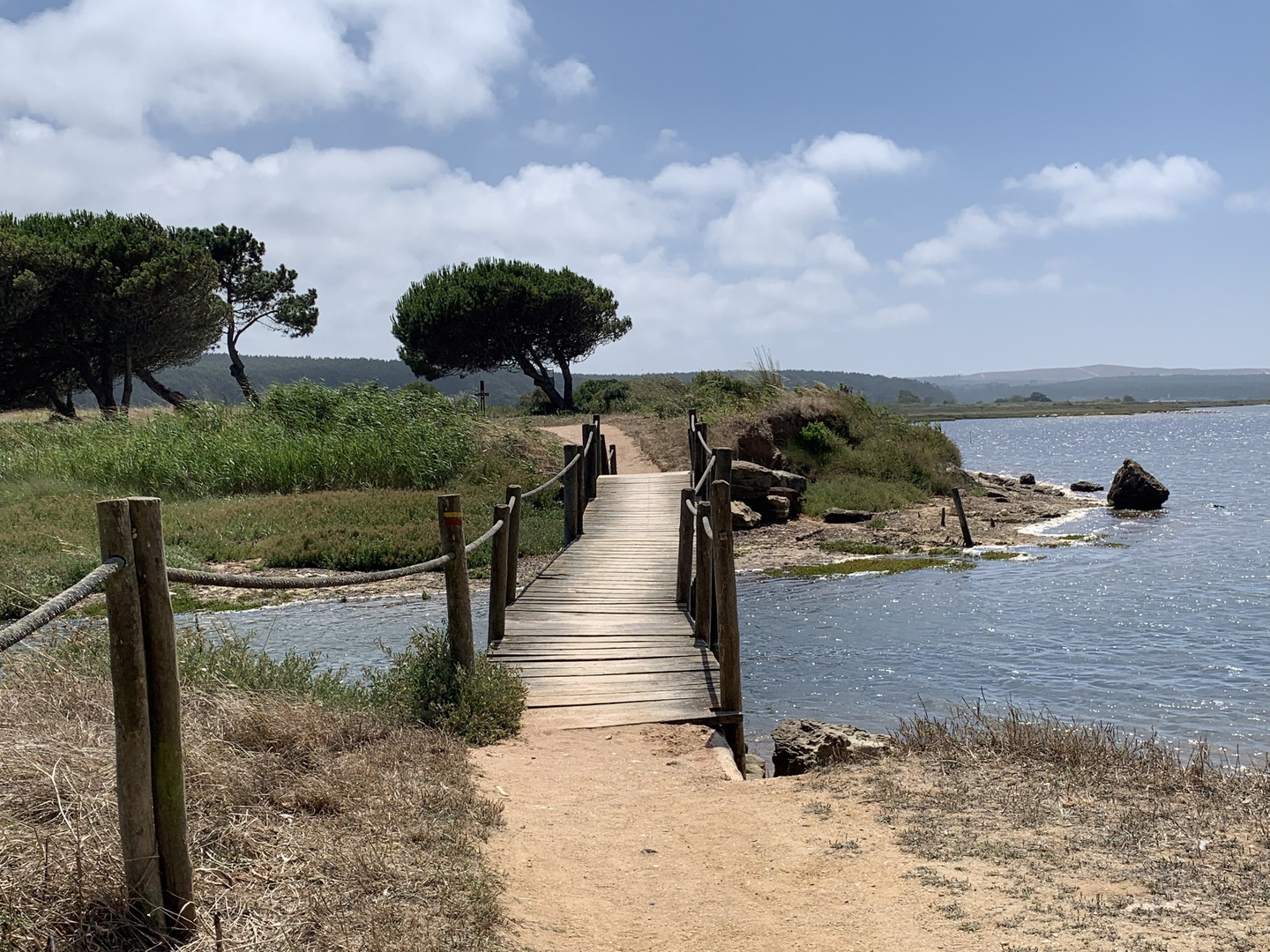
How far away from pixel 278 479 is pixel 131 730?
20782 millimetres

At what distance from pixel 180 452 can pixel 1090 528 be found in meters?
22.5

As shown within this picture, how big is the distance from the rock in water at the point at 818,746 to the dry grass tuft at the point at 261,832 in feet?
9.54

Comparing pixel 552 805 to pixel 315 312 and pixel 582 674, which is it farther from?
pixel 315 312

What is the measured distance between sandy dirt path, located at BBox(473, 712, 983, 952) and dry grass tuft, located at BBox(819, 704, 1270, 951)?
26cm

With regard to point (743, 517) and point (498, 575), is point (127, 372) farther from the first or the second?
point (498, 575)

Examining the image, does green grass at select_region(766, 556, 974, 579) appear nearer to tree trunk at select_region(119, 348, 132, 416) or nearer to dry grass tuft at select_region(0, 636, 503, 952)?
dry grass tuft at select_region(0, 636, 503, 952)

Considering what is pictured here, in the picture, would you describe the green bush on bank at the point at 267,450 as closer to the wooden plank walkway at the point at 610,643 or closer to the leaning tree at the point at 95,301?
the wooden plank walkway at the point at 610,643

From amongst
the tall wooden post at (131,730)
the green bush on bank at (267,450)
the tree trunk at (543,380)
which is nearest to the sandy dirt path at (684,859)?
the tall wooden post at (131,730)

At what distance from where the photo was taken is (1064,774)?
587 centimetres

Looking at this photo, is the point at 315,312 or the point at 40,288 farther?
the point at 315,312

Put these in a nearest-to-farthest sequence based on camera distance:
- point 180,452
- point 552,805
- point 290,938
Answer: point 290,938 < point 552,805 < point 180,452

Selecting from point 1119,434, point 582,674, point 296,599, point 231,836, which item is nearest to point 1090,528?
point 296,599

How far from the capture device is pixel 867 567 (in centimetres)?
1948

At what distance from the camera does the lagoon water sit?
10.9m
